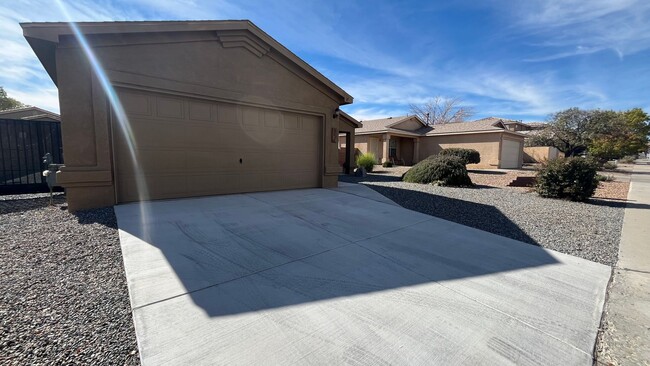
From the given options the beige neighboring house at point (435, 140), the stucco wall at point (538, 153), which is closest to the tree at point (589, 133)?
the stucco wall at point (538, 153)

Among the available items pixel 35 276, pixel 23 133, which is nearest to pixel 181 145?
pixel 35 276

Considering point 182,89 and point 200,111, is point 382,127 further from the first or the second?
point 182,89

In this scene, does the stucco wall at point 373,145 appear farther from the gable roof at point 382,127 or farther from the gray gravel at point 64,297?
the gray gravel at point 64,297

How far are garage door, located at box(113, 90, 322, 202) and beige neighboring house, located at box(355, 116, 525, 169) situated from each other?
51.1 ft

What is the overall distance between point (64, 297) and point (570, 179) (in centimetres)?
1178

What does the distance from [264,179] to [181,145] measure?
7.97 ft

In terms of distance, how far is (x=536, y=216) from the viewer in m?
6.80

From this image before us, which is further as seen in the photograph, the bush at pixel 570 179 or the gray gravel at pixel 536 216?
the bush at pixel 570 179

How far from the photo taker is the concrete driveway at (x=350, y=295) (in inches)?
86.5

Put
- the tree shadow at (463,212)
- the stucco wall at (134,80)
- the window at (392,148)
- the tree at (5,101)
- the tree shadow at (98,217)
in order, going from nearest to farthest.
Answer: the tree shadow at (98,217), the tree shadow at (463,212), the stucco wall at (134,80), the window at (392,148), the tree at (5,101)

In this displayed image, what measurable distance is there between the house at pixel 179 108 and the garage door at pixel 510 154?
62.9 feet

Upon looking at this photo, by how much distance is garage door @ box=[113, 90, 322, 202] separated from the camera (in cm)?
656

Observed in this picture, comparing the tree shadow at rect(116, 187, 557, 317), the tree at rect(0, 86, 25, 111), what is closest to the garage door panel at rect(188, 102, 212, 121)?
the tree shadow at rect(116, 187, 557, 317)

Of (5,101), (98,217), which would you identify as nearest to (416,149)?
(98,217)
